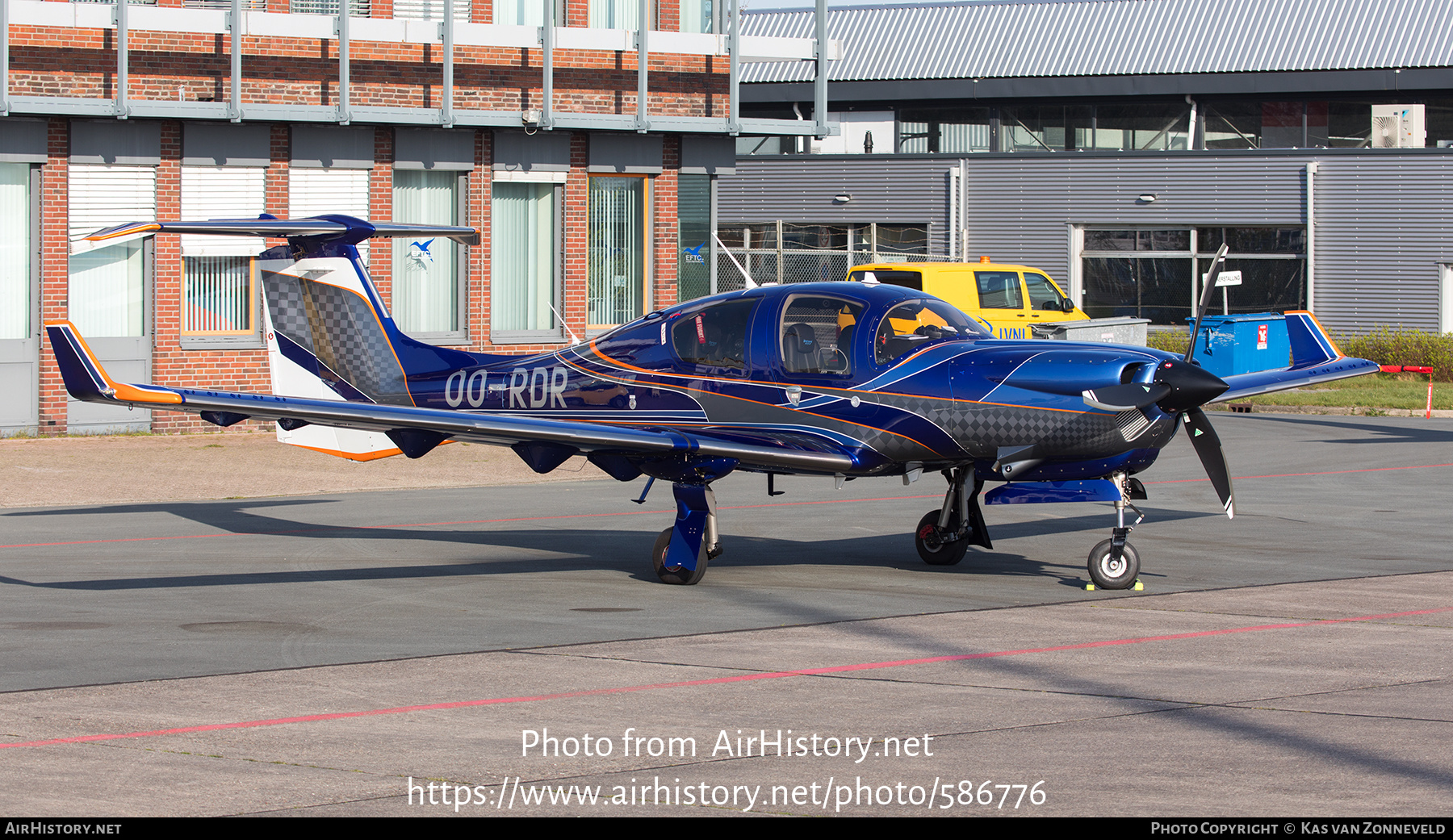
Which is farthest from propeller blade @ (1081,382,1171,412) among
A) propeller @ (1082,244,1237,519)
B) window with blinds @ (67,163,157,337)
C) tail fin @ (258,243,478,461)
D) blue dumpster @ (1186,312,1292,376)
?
blue dumpster @ (1186,312,1292,376)

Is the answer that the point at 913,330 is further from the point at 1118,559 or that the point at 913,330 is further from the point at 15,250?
the point at 15,250

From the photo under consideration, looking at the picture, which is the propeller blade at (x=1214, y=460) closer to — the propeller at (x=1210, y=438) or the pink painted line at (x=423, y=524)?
the propeller at (x=1210, y=438)

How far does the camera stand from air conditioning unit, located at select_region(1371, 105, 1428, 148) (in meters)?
35.7

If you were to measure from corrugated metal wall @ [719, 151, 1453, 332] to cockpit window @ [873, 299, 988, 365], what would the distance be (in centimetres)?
2467

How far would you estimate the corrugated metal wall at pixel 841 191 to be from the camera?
123 ft

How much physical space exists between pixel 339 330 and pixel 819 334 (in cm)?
425

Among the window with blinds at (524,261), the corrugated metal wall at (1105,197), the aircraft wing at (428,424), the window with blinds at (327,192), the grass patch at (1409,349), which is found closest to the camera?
the aircraft wing at (428,424)

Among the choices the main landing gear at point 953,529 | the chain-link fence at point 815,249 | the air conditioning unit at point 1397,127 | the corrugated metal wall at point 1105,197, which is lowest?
the main landing gear at point 953,529

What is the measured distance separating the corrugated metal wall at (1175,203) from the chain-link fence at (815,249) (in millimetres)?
275

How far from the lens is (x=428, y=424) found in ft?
34.4

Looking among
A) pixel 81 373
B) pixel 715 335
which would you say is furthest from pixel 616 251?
pixel 81 373

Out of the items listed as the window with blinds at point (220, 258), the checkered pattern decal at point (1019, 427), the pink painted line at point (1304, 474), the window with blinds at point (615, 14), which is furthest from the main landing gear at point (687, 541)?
the window with blinds at point (615, 14)

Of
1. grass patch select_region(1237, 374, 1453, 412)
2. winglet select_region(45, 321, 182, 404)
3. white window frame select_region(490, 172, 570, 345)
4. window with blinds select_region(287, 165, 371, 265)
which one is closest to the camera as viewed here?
winglet select_region(45, 321, 182, 404)

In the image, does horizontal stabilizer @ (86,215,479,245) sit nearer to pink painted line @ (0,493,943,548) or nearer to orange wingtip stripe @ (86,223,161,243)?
orange wingtip stripe @ (86,223,161,243)
